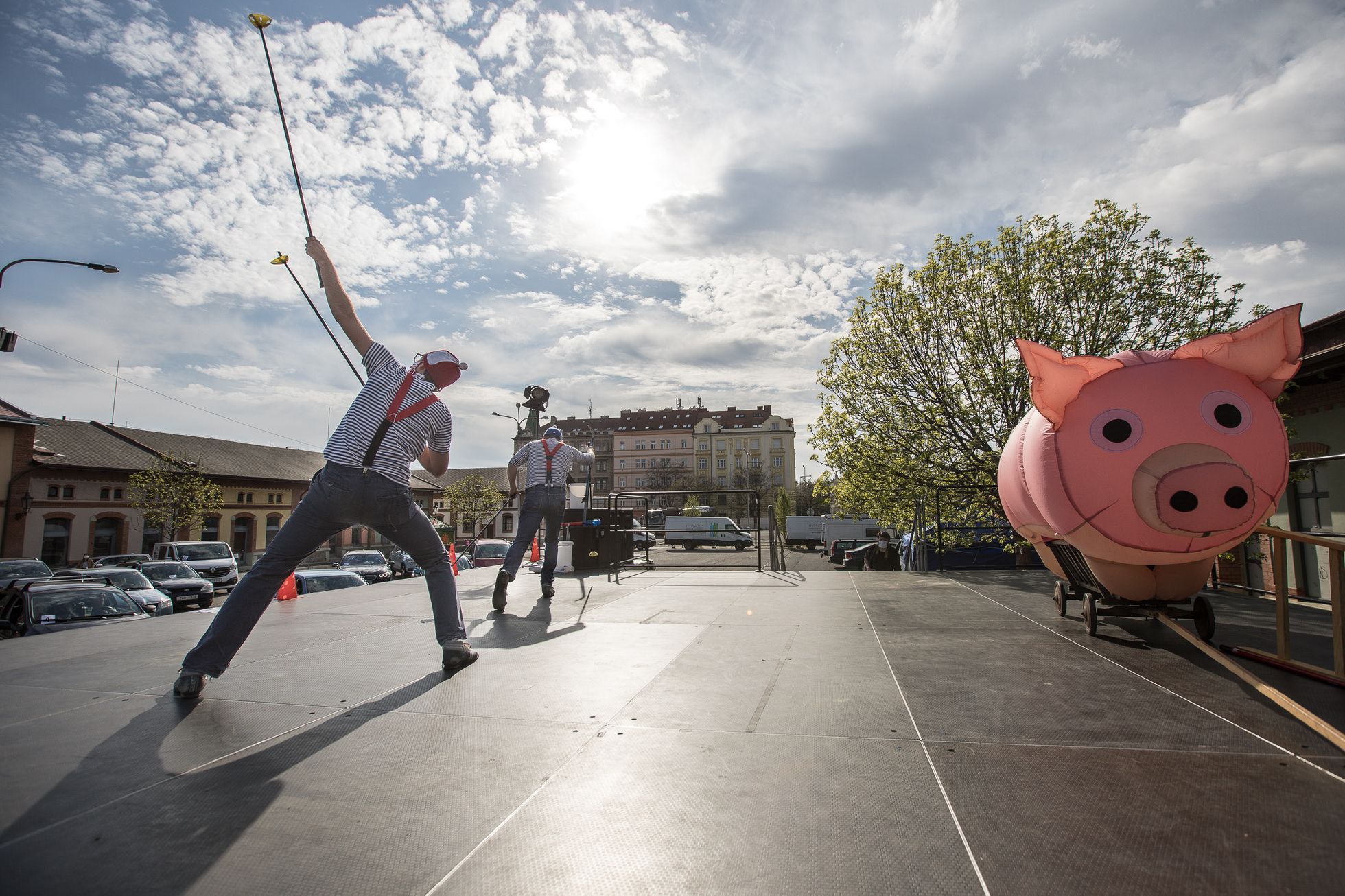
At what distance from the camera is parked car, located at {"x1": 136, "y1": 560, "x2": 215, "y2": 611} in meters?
19.3

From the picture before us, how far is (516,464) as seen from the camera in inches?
290

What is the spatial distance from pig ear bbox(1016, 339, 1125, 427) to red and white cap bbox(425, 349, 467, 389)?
371cm

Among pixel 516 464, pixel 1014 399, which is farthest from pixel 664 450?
pixel 516 464

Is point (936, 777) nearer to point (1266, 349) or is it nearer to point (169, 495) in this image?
point (1266, 349)

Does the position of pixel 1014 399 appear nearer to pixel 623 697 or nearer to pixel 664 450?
pixel 623 697

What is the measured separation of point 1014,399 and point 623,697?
643 inches

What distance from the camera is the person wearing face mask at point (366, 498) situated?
3664mm

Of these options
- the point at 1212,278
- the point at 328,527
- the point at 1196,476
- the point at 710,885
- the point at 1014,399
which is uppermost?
the point at 1212,278

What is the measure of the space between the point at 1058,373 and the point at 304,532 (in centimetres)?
477

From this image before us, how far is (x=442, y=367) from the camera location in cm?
446

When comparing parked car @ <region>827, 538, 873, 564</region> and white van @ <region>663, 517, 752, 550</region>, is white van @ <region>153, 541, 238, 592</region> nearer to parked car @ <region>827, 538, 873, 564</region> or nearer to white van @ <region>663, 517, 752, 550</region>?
parked car @ <region>827, 538, 873, 564</region>

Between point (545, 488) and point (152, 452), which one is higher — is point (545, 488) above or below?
below

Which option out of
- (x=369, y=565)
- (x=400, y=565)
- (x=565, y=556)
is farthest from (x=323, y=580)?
(x=400, y=565)

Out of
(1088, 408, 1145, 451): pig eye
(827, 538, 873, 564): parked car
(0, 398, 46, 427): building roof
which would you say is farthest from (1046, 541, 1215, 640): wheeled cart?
(0, 398, 46, 427): building roof
